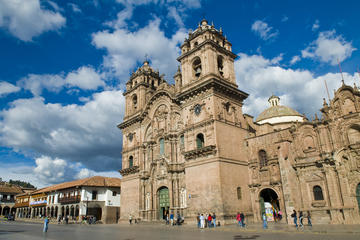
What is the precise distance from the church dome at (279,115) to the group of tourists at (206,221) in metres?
23.8

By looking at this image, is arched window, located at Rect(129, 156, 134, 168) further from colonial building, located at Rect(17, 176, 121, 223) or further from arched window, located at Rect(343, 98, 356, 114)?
arched window, located at Rect(343, 98, 356, 114)

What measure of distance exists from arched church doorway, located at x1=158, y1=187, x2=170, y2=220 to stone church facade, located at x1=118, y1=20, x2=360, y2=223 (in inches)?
4.8

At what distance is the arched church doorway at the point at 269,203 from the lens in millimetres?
29109

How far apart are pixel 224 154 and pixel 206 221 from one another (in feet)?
22.4

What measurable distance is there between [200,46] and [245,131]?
11301 millimetres

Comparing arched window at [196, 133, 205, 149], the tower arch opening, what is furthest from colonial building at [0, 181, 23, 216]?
arched window at [196, 133, 205, 149]

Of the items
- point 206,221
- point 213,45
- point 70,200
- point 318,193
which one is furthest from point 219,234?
point 70,200

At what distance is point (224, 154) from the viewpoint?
95.2 ft

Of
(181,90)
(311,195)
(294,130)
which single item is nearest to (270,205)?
(311,195)

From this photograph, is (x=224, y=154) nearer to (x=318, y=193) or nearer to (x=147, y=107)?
(x=318, y=193)

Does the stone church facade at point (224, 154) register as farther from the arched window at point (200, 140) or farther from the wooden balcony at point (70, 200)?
the wooden balcony at point (70, 200)

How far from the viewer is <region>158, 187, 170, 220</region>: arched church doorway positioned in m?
33.9

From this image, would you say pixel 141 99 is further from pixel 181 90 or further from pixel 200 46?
pixel 200 46

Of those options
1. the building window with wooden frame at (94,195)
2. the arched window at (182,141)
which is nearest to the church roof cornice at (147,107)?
the arched window at (182,141)
